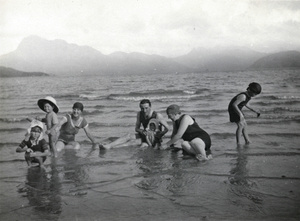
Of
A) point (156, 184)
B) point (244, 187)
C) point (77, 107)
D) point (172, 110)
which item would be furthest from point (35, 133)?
point (244, 187)

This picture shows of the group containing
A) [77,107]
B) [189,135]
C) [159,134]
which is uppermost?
[77,107]

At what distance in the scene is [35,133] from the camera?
5.50 m

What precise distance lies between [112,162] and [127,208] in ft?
8.35

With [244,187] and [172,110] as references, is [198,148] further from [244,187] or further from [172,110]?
[244,187]

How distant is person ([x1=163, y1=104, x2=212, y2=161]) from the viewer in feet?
19.7

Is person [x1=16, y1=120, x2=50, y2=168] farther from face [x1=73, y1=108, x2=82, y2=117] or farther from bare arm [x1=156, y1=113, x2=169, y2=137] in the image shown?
bare arm [x1=156, y1=113, x2=169, y2=137]

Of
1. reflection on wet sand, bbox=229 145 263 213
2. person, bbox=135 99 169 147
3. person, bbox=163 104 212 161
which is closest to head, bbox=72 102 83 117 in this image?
person, bbox=135 99 169 147

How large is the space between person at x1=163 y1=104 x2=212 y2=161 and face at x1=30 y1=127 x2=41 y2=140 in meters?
2.48

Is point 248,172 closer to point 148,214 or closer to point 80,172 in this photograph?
point 148,214

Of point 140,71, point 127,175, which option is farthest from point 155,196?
point 140,71

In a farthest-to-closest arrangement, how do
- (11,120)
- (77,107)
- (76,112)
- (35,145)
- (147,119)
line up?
(11,120) < (147,119) < (76,112) < (77,107) < (35,145)

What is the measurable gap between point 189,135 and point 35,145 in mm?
3049

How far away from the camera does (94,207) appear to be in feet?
12.5

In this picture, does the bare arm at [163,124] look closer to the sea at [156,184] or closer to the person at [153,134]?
the person at [153,134]
